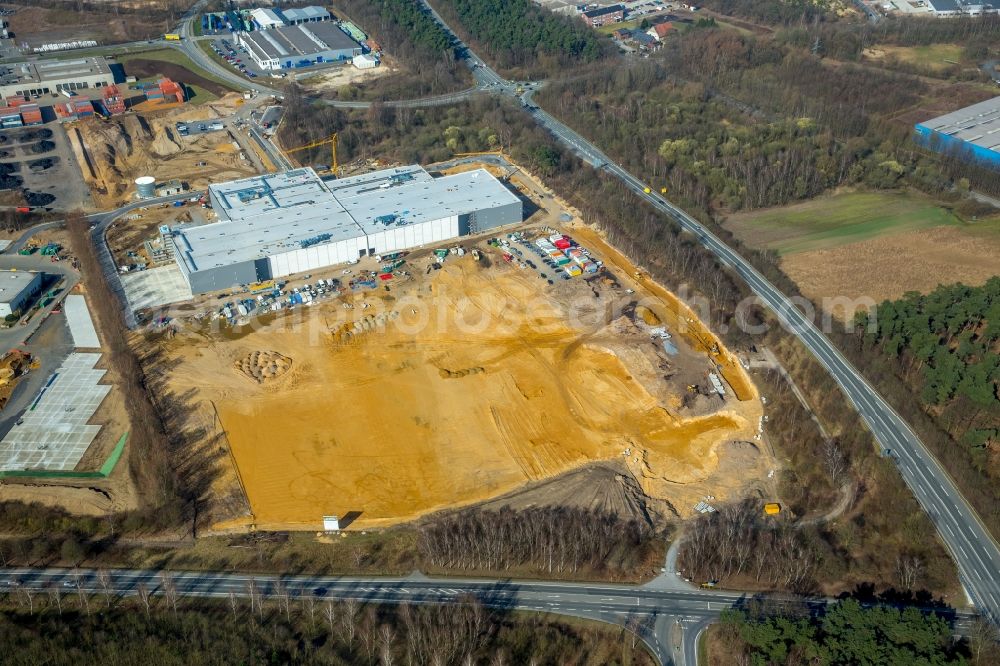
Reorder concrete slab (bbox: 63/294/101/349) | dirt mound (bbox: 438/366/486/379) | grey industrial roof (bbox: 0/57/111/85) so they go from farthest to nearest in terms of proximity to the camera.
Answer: grey industrial roof (bbox: 0/57/111/85), concrete slab (bbox: 63/294/101/349), dirt mound (bbox: 438/366/486/379)

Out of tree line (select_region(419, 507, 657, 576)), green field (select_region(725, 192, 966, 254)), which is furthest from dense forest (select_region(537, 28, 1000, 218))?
tree line (select_region(419, 507, 657, 576))

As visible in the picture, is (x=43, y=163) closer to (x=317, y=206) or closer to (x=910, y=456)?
(x=317, y=206)

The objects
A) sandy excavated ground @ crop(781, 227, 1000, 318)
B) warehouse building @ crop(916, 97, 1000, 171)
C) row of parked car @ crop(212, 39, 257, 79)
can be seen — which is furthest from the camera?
row of parked car @ crop(212, 39, 257, 79)

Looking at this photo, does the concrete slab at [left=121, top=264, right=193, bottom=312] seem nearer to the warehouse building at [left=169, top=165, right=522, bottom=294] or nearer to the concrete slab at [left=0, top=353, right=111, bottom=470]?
the warehouse building at [left=169, top=165, right=522, bottom=294]

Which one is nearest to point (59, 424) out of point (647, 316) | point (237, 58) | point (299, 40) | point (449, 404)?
point (449, 404)

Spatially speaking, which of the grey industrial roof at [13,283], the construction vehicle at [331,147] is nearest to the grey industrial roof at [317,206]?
the construction vehicle at [331,147]

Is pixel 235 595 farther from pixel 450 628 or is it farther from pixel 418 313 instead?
pixel 418 313

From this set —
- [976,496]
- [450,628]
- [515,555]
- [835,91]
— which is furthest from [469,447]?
[835,91]

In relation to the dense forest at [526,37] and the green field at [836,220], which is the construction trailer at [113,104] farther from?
the green field at [836,220]

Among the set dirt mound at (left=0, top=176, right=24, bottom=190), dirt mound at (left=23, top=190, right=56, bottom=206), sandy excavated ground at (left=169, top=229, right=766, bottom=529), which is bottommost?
sandy excavated ground at (left=169, top=229, right=766, bottom=529)
